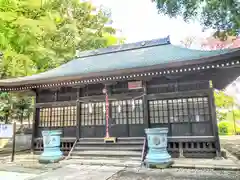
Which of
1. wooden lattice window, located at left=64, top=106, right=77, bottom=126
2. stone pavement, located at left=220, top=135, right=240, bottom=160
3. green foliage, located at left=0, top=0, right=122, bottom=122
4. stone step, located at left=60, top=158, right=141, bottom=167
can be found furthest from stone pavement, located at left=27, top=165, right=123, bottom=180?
green foliage, located at left=0, top=0, right=122, bottom=122

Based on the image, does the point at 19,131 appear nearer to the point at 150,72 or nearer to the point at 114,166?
the point at 114,166

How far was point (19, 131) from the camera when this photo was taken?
14.0 m

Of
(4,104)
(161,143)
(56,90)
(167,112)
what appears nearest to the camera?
(161,143)

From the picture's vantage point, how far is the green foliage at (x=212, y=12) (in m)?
7.12

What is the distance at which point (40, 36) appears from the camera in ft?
46.6

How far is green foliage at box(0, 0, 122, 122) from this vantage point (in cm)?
1129

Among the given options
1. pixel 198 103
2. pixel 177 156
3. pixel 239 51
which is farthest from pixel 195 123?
pixel 239 51

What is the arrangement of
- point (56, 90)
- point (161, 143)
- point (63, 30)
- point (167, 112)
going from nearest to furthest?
point (161, 143) < point (167, 112) < point (56, 90) < point (63, 30)

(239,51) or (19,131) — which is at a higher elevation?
(239,51)

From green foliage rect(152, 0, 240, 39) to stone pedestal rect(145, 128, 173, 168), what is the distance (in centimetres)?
487

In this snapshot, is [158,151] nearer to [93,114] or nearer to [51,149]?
[93,114]

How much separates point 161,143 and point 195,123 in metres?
1.89

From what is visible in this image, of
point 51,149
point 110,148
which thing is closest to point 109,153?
point 110,148

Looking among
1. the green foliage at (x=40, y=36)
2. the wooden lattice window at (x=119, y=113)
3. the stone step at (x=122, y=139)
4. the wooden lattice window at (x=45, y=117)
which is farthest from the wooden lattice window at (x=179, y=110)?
the green foliage at (x=40, y=36)
